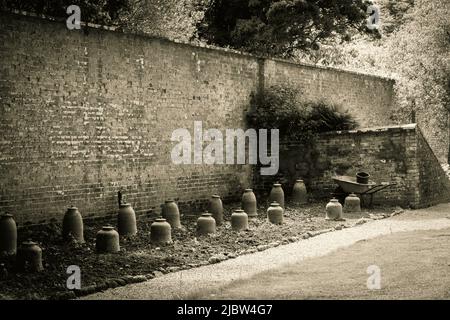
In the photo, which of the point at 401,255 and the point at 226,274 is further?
the point at 401,255

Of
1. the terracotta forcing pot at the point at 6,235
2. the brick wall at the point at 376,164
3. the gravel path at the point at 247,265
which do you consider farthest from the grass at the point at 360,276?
the brick wall at the point at 376,164

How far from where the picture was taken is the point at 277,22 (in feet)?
75.3

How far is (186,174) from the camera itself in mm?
14023

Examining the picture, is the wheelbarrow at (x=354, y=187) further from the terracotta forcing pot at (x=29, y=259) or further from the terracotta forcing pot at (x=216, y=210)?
the terracotta forcing pot at (x=29, y=259)

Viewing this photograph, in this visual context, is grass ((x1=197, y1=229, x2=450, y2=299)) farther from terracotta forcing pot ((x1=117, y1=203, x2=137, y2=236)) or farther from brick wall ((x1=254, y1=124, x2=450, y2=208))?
brick wall ((x1=254, y1=124, x2=450, y2=208))

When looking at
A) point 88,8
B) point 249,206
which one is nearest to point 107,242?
point 249,206

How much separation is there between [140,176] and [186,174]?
1.53 meters

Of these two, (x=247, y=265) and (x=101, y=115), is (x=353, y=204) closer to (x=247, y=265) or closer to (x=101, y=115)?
(x=101, y=115)

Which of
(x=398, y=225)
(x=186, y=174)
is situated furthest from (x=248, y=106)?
(x=398, y=225)

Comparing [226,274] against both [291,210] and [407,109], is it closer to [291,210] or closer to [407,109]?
[291,210]

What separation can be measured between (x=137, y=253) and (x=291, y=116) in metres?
8.06

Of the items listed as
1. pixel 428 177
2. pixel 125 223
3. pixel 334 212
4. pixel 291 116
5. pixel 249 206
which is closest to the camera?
pixel 125 223

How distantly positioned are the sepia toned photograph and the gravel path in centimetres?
4

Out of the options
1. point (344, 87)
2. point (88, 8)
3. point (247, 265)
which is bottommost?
point (247, 265)
